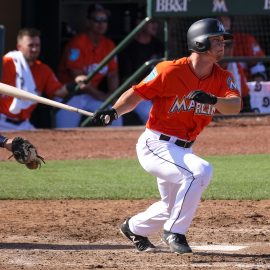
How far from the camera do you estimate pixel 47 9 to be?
1369 cm

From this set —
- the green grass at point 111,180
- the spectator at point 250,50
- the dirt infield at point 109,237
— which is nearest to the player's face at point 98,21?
the spectator at point 250,50

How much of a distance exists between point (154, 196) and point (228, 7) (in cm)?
496

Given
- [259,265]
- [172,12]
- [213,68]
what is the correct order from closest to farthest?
[259,265] → [213,68] → [172,12]

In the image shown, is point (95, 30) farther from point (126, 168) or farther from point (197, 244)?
point (197, 244)

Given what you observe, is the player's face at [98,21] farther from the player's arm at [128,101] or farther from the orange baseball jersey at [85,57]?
the player's arm at [128,101]

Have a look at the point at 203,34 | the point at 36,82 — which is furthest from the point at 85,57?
the point at 203,34

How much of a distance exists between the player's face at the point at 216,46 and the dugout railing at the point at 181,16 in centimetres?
612

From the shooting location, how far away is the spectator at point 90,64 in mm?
12836

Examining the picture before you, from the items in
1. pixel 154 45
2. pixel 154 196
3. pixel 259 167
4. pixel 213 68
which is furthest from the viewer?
pixel 154 45

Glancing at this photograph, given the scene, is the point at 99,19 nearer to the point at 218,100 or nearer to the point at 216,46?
the point at 216,46

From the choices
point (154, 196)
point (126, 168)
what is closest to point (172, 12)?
point (126, 168)

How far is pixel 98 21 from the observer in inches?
504

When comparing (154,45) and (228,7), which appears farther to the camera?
(154,45)

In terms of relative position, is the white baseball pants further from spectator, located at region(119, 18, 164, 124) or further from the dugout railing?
spectator, located at region(119, 18, 164, 124)
